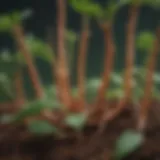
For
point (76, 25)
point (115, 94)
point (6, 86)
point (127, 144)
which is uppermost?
point (76, 25)

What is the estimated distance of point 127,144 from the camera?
634 millimetres

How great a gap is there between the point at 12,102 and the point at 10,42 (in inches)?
25.2

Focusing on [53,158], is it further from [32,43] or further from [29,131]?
[32,43]

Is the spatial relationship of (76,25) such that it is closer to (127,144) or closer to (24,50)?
(24,50)

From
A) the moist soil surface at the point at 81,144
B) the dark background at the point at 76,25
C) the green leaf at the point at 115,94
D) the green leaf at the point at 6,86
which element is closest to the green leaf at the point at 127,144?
the moist soil surface at the point at 81,144

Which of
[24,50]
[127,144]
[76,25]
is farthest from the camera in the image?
[76,25]

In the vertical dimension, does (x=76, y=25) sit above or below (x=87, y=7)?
above

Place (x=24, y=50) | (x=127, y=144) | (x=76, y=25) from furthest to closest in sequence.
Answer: (x=76, y=25), (x=24, y=50), (x=127, y=144)

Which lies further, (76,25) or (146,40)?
(76,25)

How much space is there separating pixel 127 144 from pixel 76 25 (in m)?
0.81

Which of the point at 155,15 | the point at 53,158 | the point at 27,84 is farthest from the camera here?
the point at 155,15

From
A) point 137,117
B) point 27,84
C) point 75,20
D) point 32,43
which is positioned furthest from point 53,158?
point 75,20

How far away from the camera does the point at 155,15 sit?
137 centimetres

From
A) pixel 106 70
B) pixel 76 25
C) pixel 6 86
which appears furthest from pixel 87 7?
pixel 76 25
